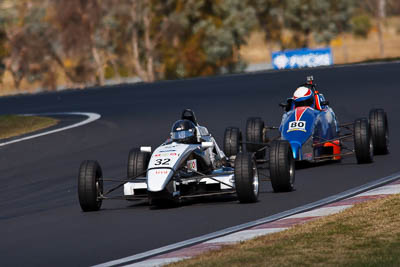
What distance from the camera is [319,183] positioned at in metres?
13.6

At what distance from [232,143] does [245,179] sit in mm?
4153

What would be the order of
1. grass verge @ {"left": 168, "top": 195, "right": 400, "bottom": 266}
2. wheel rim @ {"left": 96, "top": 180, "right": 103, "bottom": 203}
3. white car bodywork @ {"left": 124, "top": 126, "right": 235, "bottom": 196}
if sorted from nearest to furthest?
grass verge @ {"left": 168, "top": 195, "right": 400, "bottom": 266}, white car bodywork @ {"left": 124, "top": 126, "right": 235, "bottom": 196}, wheel rim @ {"left": 96, "top": 180, "right": 103, "bottom": 203}

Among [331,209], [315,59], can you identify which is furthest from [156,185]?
[315,59]

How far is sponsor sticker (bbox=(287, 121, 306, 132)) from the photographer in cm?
1502

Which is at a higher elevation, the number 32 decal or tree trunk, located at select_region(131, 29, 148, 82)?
tree trunk, located at select_region(131, 29, 148, 82)

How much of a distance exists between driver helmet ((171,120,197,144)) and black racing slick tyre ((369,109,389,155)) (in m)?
4.15

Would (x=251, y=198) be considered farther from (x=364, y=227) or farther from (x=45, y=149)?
(x=45, y=149)

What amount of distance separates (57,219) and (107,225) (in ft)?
3.35

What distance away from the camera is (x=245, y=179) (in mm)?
11812

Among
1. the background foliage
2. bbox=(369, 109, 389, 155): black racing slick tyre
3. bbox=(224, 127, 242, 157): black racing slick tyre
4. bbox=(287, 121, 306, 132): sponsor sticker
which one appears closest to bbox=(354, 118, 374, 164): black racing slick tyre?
bbox=(369, 109, 389, 155): black racing slick tyre

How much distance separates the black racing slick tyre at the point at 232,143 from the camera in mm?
15891

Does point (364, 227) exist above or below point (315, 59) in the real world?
below

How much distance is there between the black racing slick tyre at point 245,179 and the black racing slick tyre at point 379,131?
14.9 ft

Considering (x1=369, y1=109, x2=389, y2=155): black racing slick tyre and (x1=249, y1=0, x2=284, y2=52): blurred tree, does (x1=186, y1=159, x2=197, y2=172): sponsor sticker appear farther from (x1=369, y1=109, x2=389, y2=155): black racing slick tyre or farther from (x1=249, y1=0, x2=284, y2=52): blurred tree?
(x1=249, y1=0, x2=284, y2=52): blurred tree
